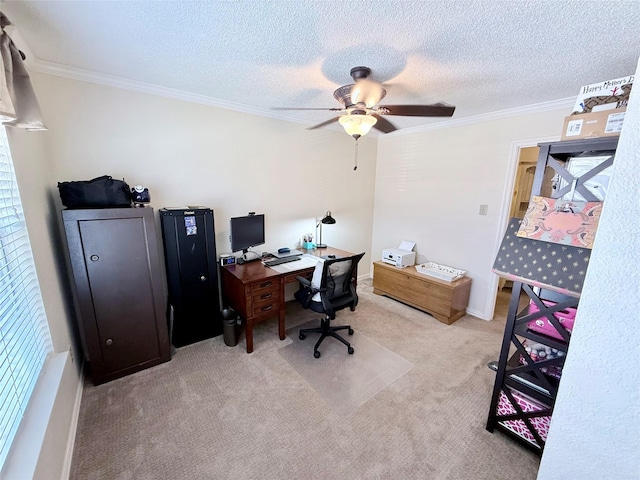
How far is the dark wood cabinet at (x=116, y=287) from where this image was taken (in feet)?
5.99

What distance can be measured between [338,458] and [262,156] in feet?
9.24

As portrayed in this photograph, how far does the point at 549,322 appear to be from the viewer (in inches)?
55.4

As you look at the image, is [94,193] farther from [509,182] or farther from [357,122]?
[509,182]

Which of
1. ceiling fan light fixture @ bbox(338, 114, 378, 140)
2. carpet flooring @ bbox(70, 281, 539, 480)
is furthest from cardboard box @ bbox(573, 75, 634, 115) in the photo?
carpet flooring @ bbox(70, 281, 539, 480)

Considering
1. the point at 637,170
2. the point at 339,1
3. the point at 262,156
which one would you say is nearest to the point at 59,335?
the point at 262,156

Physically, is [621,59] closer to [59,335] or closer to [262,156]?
[262,156]

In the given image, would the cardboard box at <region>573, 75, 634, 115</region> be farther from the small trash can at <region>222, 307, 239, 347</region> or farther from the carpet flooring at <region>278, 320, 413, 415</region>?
the small trash can at <region>222, 307, 239, 347</region>

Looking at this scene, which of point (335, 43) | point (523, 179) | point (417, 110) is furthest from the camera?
point (523, 179)

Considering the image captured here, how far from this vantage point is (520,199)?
150 inches

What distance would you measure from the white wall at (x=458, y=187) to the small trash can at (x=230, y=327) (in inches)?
103

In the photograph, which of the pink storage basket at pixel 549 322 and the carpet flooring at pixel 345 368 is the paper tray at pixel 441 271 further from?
the pink storage basket at pixel 549 322

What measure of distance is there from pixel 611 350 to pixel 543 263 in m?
0.69

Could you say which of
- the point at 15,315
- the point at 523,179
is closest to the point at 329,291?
the point at 15,315

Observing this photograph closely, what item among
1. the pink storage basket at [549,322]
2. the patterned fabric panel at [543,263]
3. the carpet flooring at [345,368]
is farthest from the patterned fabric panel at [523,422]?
the patterned fabric panel at [543,263]
